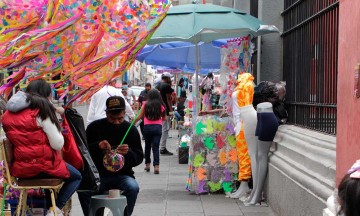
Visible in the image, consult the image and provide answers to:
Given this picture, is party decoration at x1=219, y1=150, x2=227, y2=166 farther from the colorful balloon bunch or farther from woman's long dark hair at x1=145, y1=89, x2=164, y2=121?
the colorful balloon bunch

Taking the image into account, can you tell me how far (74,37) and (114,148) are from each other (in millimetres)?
1220

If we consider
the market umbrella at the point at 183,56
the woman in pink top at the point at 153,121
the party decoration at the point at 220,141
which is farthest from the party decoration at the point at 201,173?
the market umbrella at the point at 183,56

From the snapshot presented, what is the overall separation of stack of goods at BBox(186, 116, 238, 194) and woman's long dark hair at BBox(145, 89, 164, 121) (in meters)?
2.41

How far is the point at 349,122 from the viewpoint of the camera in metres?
4.59

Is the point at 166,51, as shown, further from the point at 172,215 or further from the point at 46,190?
the point at 46,190

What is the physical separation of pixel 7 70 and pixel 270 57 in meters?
5.69

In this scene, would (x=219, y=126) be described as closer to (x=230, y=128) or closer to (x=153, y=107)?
(x=230, y=128)

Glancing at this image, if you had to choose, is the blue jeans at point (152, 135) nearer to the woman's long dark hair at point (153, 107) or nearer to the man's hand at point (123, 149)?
the woman's long dark hair at point (153, 107)

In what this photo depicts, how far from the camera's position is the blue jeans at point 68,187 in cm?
556

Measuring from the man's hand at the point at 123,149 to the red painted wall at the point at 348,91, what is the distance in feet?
6.75

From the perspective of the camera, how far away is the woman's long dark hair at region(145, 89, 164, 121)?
12125mm

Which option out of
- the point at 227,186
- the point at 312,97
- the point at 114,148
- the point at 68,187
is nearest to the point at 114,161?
the point at 114,148

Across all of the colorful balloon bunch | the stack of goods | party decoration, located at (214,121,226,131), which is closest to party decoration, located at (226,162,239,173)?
the stack of goods

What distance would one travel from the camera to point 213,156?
9.79 m
